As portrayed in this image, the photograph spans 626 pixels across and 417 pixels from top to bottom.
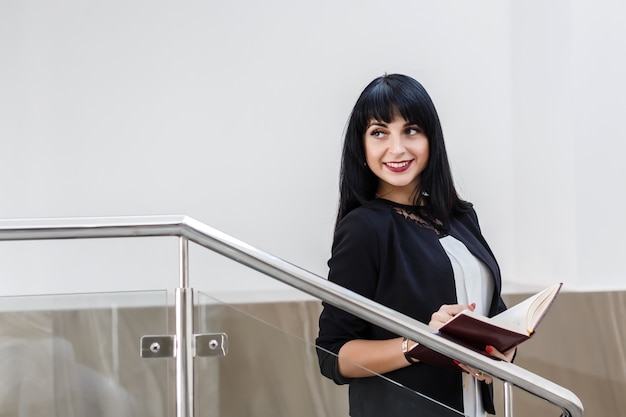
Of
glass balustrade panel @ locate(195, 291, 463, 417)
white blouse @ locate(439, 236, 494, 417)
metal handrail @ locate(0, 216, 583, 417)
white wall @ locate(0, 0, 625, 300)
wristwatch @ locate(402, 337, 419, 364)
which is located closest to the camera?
metal handrail @ locate(0, 216, 583, 417)

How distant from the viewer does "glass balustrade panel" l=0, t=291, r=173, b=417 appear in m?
1.56

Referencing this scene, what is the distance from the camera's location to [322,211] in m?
3.57

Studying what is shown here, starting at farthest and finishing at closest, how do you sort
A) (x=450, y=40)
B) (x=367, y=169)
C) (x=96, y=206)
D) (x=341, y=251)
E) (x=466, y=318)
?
(x=450, y=40), (x=96, y=206), (x=367, y=169), (x=341, y=251), (x=466, y=318)

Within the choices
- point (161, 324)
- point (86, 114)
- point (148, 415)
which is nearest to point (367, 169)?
point (161, 324)

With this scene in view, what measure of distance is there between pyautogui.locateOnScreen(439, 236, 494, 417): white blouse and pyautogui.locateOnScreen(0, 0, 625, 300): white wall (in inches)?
67.8

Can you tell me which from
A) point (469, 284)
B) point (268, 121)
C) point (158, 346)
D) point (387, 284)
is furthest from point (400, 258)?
point (268, 121)

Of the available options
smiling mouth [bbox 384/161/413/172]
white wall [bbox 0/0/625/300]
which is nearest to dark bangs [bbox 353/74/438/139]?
smiling mouth [bbox 384/161/413/172]

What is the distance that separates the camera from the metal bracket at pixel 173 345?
1580 millimetres

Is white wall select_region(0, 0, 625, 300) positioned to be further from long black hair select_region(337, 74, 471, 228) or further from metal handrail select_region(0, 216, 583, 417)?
metal handrail select_region(0, 216, 583, 417)

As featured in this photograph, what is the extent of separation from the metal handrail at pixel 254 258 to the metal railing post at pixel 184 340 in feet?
0.25

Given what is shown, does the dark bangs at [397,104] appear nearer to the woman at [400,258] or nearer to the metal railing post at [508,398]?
the woman at [400,258]

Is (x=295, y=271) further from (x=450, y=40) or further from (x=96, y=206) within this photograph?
(x=450, y=40)

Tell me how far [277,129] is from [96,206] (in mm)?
910

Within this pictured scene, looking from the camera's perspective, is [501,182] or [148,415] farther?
[501,182]
